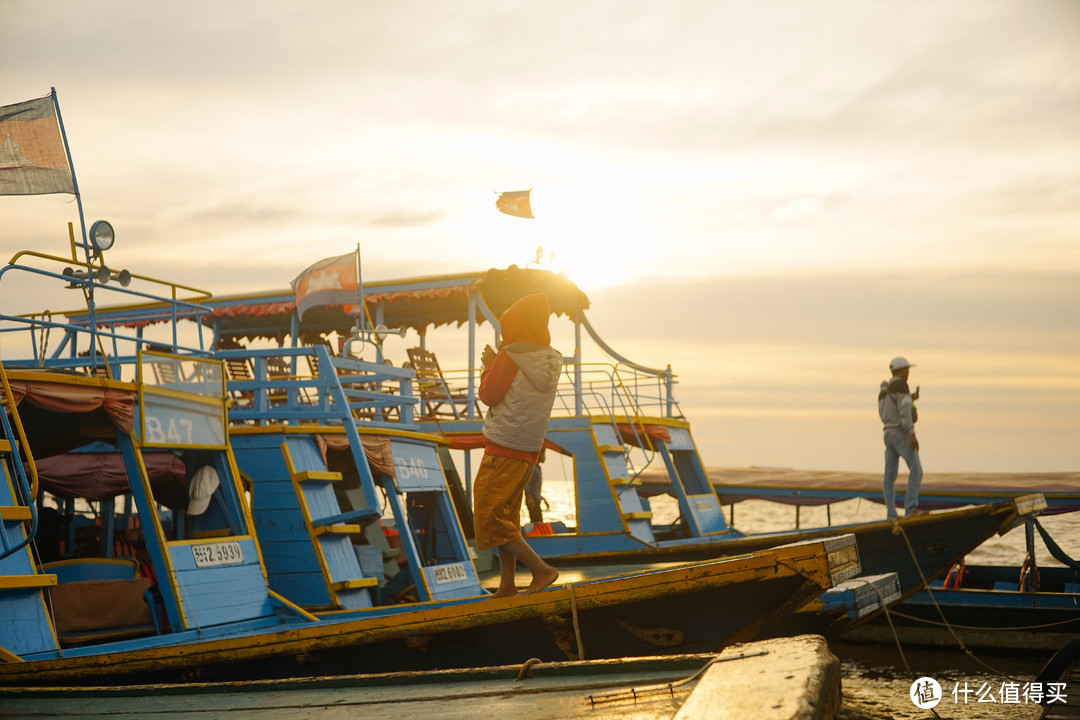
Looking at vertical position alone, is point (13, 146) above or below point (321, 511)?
above

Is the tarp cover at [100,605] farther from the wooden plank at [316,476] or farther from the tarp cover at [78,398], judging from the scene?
the wooden plank at [316,476]

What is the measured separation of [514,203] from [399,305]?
9.99 ft

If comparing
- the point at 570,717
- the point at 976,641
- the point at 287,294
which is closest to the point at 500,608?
the point at 570,717

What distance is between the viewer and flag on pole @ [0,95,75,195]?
297 inches

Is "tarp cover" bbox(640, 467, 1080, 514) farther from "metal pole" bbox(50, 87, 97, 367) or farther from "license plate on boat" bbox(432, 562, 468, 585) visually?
"metal pole" bbox(50, 87, 97, 367)

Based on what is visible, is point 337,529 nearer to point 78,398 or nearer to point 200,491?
point 200,491

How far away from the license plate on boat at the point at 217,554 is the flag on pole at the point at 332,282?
14.8 feet

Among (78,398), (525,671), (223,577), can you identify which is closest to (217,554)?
(223,577)

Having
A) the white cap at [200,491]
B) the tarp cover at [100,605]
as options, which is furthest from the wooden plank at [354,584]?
the tarp cover at [100,605]

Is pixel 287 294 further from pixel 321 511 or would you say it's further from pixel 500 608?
pixel 500 608

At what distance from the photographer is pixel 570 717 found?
3389 millimetres

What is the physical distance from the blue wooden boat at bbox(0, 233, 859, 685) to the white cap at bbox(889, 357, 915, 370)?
5.33 meters

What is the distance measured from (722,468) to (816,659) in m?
18.4

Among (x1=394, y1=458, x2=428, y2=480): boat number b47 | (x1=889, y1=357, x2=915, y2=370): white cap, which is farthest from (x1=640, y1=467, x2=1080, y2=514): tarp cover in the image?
(x1=394, y1=458, x2=428, y2=480): boat number b47
